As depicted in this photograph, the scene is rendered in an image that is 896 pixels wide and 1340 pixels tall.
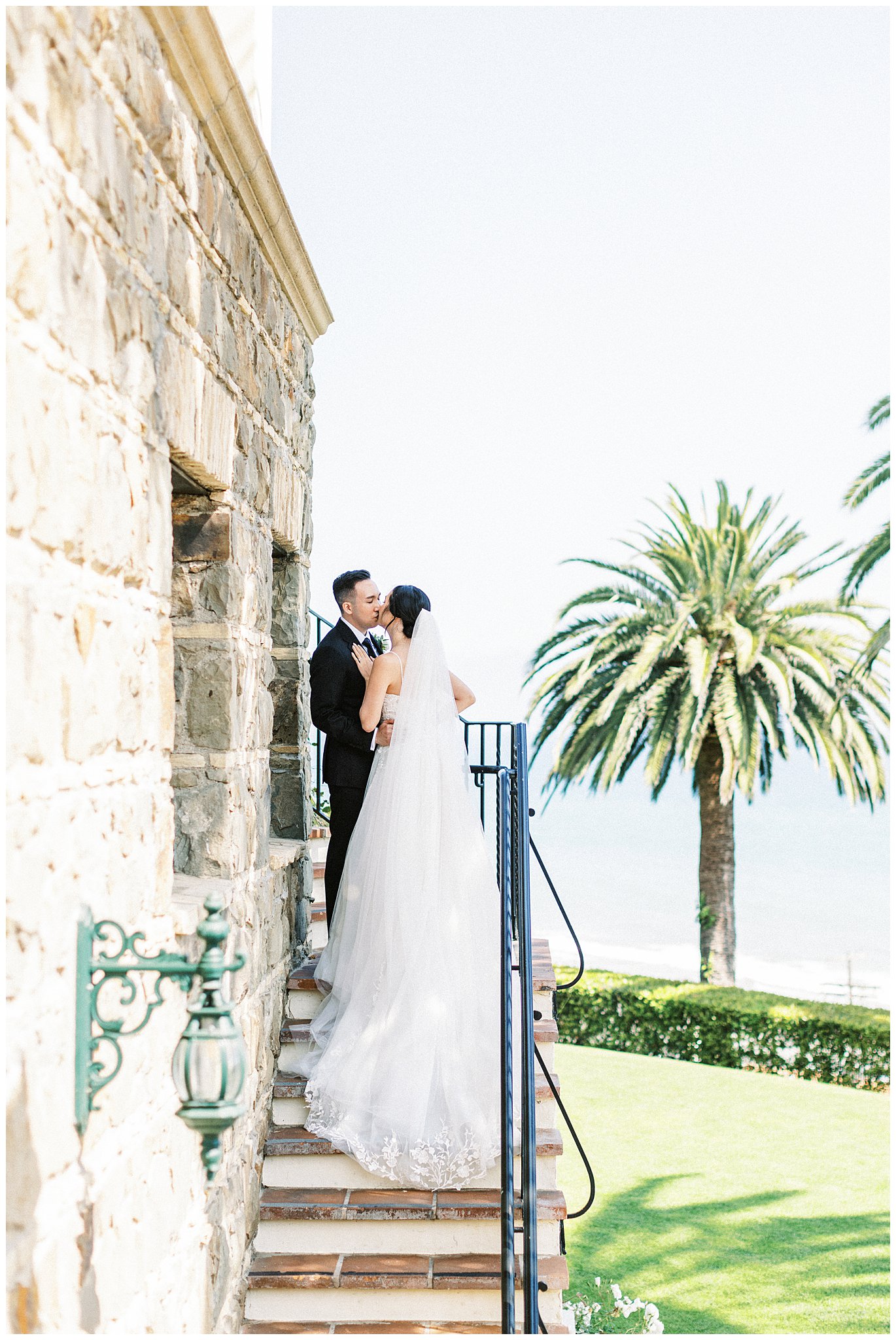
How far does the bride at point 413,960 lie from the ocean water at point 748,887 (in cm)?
3483

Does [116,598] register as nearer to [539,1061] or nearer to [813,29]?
[539,1061]

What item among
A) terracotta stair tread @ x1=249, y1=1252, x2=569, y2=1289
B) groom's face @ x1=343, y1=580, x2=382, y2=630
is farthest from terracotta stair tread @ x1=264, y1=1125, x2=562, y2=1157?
groom's face @ x1=343, y1=580, x2=382, y2=630

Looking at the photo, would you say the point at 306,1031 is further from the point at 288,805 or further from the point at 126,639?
the point at 126,639

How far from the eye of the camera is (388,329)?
69.5 m

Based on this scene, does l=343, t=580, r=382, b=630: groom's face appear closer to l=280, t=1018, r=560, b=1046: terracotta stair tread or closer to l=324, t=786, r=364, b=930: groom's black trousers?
l=324, t=786, r=364, b=930: groom's black trousers

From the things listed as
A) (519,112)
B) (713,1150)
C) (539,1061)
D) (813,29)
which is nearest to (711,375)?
(519,112)

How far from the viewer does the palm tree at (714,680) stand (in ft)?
43.5

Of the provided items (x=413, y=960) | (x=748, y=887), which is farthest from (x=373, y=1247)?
(x=748, y=887)

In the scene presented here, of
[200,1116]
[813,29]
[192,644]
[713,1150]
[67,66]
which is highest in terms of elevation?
[813,29]

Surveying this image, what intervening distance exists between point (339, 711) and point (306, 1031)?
139 cm

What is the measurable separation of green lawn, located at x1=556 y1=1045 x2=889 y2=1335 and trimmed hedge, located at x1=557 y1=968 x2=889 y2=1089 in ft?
1.33

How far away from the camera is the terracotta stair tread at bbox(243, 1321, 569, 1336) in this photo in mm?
3602

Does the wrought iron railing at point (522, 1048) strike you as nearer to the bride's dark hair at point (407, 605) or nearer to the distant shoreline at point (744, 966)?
the bride's dark hair at point (407, 605)

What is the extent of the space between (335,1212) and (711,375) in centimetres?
6752
